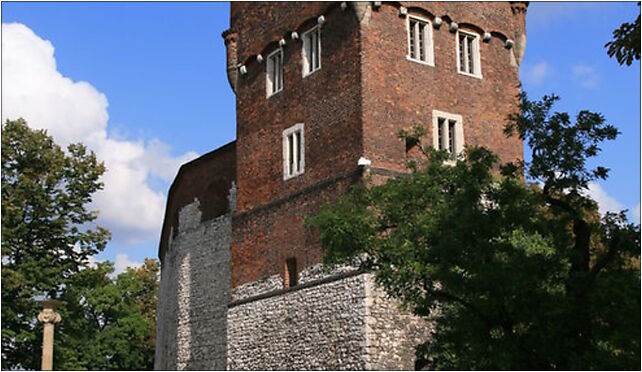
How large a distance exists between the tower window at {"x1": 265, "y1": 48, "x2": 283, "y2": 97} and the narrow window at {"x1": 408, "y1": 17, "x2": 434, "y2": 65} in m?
4.01

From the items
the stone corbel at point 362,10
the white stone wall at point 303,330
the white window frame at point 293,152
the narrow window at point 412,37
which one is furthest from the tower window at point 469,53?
the white stone wall at point 303,330

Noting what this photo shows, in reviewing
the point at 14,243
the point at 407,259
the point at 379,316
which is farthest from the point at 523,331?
the point at 14,243

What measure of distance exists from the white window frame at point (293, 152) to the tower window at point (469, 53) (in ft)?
15.6

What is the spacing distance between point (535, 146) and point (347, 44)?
28.6ft

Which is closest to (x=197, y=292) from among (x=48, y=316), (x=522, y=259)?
(x=48, y=316)

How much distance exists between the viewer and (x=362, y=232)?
18781 millimetres

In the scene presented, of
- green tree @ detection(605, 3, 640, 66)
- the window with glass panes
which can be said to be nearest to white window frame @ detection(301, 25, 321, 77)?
the window with glass panes

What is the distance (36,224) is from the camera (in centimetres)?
3172

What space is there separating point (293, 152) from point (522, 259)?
36.9 feet

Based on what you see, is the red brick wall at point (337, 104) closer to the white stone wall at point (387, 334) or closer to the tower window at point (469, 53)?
the tower window at point (469, 53)

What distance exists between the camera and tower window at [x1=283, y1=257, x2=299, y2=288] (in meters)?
25.8

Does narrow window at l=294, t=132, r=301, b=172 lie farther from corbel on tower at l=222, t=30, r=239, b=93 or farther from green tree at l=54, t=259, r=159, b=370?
green tree at l=54, t=259, r=159, b=370

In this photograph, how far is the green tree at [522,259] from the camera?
53.3ft

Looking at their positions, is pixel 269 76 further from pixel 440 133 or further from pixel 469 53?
pixel 469 53
